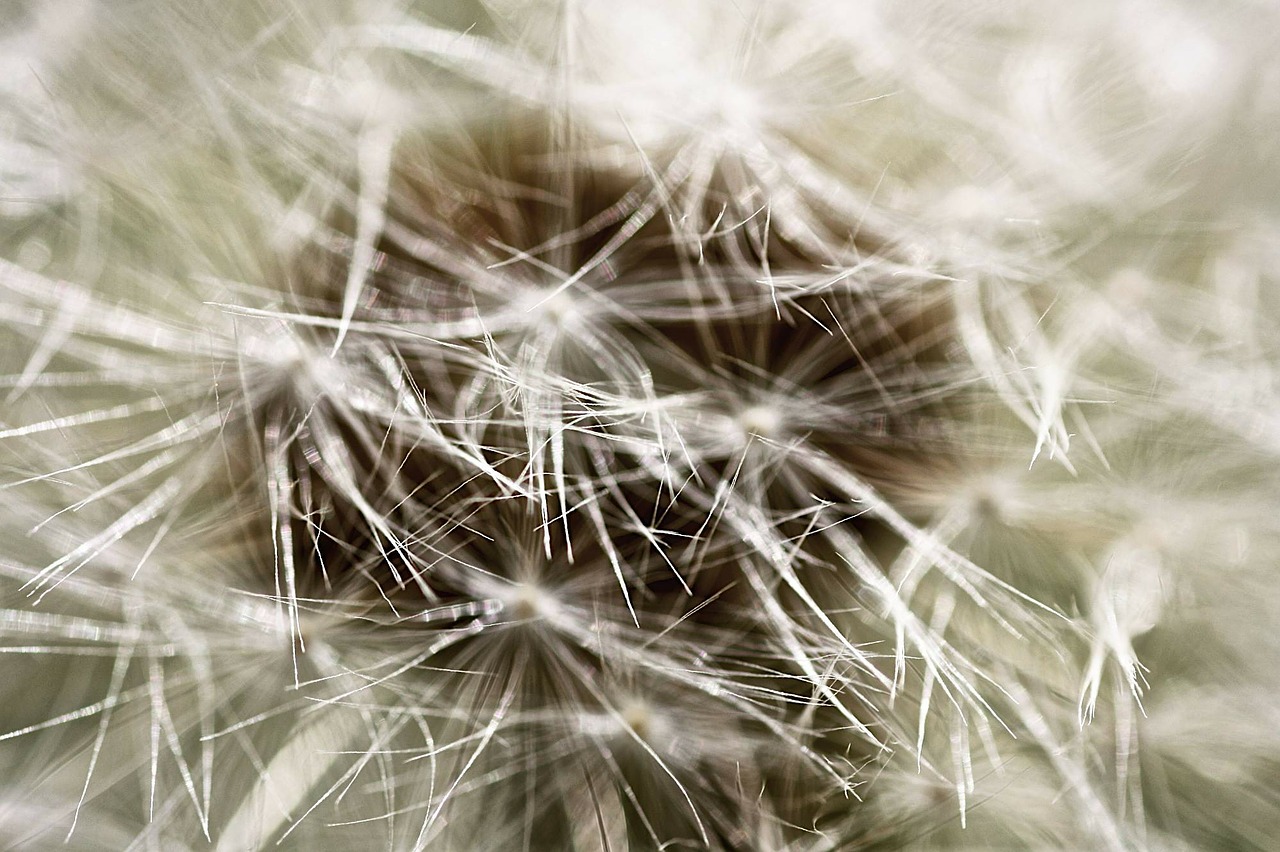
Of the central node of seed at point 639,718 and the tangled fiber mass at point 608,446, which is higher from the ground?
the tangled fiber mass at point 608,446

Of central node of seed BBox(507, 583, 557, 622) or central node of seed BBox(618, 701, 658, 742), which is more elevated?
central node of seed BBox(507, 583, 557, 622)

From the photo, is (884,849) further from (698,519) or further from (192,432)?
(192,432)

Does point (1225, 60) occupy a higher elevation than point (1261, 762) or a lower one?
higher

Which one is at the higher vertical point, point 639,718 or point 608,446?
point 608,446

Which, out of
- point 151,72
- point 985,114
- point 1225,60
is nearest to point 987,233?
point 985,114

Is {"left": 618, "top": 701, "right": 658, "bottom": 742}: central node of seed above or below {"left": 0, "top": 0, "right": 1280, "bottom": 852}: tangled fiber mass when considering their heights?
below

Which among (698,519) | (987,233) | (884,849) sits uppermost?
(987,233)

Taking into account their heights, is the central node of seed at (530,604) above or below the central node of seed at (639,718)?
above

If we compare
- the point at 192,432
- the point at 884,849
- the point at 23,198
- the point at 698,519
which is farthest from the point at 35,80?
the point at 884,849
